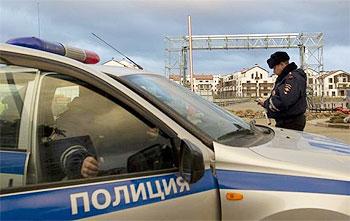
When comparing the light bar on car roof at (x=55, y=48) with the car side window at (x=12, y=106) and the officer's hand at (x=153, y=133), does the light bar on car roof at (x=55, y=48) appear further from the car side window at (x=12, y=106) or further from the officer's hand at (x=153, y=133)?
the officer's hand at (x=153, y=133)

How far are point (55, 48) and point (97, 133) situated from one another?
610 mm

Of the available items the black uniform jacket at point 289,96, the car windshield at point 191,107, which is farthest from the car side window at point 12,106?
the black uniform jacket at point 289,96

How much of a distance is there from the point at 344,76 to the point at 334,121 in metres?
84.5

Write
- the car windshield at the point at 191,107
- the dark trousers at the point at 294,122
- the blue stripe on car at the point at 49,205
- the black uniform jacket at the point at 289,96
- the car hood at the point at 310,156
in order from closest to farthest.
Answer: the blue stripe on car at the point at 49,205 → the car hood at the point at 310,156 → the car windshield at the point at 191,107 → the black uniform jacket at the point at 289,96 → the dark trousers at the point at 294,122

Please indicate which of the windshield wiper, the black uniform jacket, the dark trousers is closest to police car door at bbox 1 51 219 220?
the windshield wiper

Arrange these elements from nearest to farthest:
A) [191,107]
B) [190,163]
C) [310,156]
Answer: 1. [190,163]
2. [310,156]
3. [191,107]

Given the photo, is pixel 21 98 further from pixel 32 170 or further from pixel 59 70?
pixel 32 170

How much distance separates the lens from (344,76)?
9456 cm

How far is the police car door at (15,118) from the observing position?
1.92m

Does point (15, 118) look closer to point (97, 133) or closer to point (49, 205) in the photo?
point (97, 133)

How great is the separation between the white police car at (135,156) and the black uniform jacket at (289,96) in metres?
2.38

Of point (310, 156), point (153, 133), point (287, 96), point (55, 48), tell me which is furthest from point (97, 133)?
point (287, 96)

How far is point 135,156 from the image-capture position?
2.05 meters

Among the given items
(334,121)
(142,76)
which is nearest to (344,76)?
(334,121)
